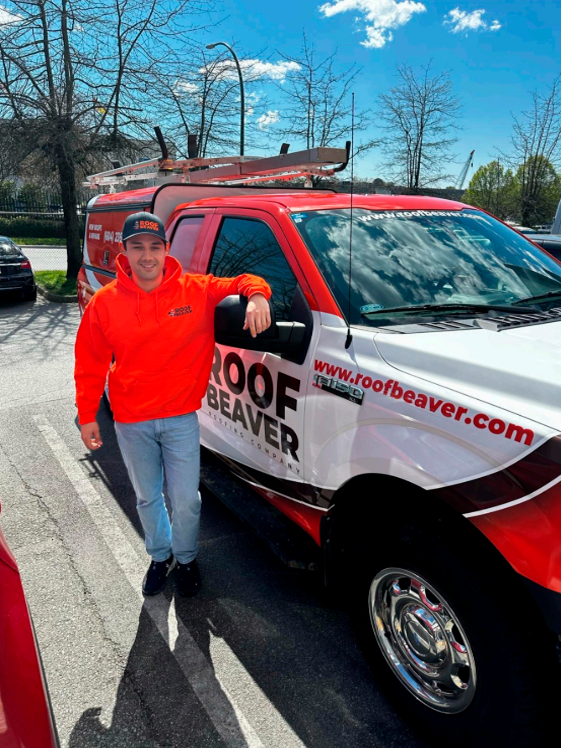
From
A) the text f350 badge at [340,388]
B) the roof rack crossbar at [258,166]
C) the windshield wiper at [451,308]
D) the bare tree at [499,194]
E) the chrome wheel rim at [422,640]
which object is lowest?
the chrome wheel rim at [422,640]

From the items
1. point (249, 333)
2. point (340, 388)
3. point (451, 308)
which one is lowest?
point (340, 388)

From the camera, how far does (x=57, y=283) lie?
14.2 metres

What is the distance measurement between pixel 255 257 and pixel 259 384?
69 centimetres

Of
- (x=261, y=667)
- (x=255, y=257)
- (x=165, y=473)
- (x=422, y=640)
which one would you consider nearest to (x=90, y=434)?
(x=165, y=473)

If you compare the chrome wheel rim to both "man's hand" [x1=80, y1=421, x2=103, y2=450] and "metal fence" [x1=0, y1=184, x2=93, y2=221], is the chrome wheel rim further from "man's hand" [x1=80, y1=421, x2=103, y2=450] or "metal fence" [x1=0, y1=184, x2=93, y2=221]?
"metal fence" [x1=0, y1=184, x2=93, y2=221]

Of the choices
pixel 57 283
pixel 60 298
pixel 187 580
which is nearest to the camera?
pixel 187 580

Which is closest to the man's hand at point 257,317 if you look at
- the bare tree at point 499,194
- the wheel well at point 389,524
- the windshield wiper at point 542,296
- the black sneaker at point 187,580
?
the wheel well at point 389,524

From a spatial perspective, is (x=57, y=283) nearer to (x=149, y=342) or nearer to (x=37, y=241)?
(x=149, y=342)

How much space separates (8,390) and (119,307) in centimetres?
458

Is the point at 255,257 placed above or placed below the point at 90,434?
above

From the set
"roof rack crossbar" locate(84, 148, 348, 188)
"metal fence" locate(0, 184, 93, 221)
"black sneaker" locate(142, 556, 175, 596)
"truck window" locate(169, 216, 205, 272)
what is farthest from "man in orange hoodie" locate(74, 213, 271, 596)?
"metal fence" locate(0, 184, 93, 221)

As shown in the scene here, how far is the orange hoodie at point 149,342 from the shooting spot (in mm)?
2461

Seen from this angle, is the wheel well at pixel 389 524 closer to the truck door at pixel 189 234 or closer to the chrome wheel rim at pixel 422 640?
the chrome wheel rim at pixel 422 640

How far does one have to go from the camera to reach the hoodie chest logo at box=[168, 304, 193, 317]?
8.08 ft
